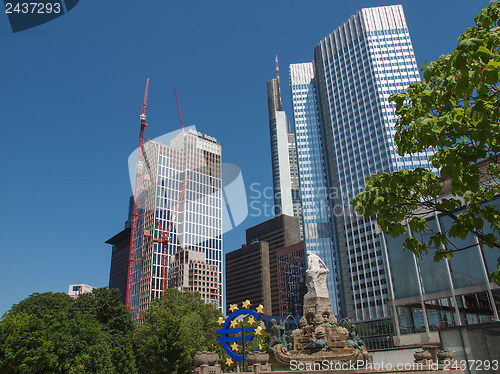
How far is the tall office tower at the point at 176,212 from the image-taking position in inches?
5807

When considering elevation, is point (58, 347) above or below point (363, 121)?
below

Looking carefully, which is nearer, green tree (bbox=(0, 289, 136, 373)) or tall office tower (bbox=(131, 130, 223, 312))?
green tree (bbox=(0, 289, 136, 373))

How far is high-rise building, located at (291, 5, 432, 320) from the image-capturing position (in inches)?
4596

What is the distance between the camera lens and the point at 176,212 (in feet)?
516

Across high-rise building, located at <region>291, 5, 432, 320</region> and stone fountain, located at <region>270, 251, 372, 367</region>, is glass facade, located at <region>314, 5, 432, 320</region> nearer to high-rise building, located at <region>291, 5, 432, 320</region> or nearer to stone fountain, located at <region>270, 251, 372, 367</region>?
high-rise building, located at <region>291, 5, 432, 320</region>

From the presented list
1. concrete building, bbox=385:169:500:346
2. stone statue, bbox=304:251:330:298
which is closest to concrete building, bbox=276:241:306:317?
concrete building, bbox=385:169:500:346

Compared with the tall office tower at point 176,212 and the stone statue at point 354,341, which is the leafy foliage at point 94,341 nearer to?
the stone statue at point 354,341

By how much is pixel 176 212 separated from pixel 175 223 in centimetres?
466

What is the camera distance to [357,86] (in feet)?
432

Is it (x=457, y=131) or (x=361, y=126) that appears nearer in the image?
(x=457, y=131)

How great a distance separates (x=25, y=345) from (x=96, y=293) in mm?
19306

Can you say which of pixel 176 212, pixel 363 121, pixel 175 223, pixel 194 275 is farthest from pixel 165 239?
pixel 363 121

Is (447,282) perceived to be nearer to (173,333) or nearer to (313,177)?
(173,333)

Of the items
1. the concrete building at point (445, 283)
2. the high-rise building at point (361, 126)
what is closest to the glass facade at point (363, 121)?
the high-rise building at point (361, 126)
